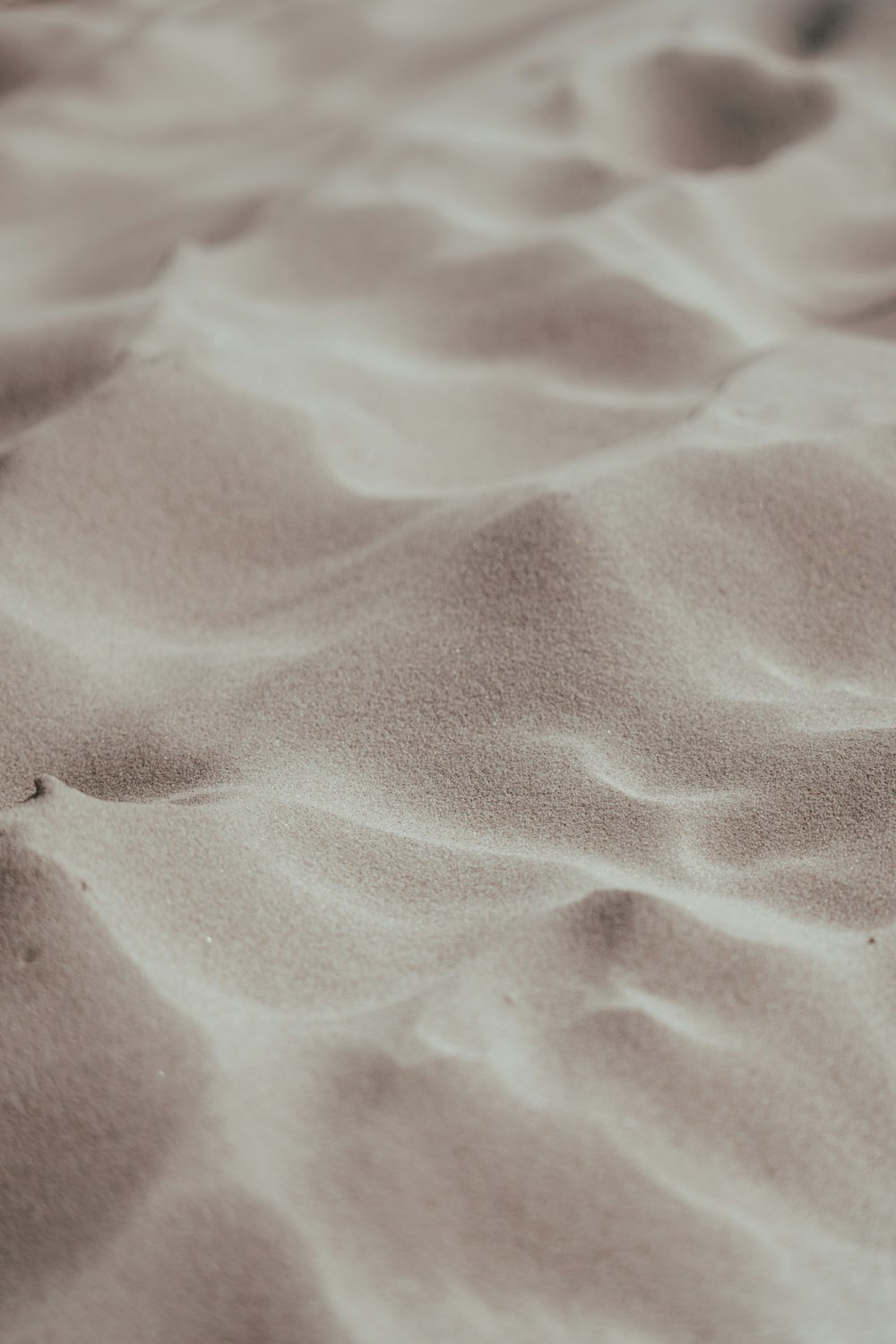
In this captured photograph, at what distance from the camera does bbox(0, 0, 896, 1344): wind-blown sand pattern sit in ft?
2.65

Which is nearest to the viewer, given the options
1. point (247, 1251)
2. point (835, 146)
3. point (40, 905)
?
point (247, 1251)

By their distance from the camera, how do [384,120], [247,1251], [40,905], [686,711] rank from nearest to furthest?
[247,1251] < [40,905] < [686,711] < [384,120]

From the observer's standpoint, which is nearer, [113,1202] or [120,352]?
[113,1202]

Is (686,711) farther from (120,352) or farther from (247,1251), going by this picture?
(120,352)

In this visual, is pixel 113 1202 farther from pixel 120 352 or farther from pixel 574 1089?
pixel 120 352

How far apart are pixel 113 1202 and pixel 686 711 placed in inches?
26.6

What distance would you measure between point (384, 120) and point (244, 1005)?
2.14 metres

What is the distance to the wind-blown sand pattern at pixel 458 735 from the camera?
81 centimetres

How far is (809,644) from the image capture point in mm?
1360

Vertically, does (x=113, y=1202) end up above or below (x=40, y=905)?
below

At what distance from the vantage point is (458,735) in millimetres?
A: 1269

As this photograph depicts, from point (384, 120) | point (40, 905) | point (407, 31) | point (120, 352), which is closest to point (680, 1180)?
point (40, 905)

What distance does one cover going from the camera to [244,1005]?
0.94m

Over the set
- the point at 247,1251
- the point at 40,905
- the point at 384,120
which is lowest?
the point at 247,1251
